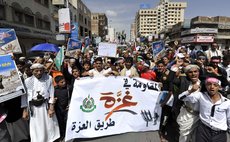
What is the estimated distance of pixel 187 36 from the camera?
38.7 metres

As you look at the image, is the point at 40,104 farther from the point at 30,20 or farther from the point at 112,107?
the point at 30,20

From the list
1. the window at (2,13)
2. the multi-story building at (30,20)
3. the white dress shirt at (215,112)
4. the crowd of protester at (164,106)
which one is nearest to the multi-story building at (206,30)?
the multi-story building at (30,20)

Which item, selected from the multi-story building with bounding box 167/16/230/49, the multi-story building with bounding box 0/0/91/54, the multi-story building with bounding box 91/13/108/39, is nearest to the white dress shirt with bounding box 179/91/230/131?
the multi-story building with bounding box 0/0/91/54

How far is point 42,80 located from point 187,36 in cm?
3916

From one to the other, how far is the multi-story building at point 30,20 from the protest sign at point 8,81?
41.2 ft

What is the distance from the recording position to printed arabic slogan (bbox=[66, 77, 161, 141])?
3695 mm

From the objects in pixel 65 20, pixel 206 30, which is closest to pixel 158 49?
pixel 65 20

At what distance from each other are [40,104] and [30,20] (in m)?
17.6

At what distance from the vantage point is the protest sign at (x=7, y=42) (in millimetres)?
4494

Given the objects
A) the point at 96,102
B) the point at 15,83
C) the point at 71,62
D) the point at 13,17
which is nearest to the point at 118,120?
the point at 96,102

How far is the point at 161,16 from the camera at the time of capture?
13412cm

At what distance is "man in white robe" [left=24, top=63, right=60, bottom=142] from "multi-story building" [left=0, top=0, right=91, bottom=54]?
12.2 metres

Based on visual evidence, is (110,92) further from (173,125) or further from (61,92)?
(173,125)

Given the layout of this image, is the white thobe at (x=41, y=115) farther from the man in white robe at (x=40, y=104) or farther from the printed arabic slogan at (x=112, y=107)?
the printed arabic slogan at (x=112, y=107)
